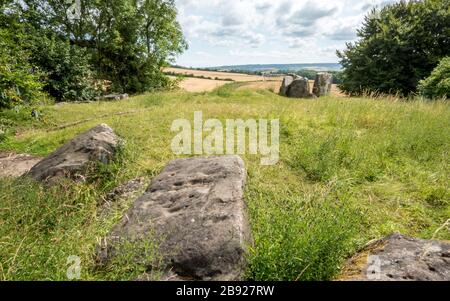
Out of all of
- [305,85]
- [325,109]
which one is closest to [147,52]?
[305,85]

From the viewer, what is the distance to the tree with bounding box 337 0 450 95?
2148 cm

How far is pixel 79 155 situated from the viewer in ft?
17.8

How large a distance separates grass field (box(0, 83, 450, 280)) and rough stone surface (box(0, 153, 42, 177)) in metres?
0.38

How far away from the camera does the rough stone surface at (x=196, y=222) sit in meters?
2.84

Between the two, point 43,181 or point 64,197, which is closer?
point 64,197

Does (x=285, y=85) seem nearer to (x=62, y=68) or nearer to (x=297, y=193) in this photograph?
(x=62, y=68)

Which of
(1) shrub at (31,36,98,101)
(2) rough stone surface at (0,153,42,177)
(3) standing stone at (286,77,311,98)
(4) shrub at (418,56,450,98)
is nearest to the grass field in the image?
(2) rough stone surface at (0,153,42,177)

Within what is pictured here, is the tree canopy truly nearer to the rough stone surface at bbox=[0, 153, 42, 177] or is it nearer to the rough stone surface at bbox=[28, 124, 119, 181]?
the rough stone surface at bbox=[0, 153, 42, 177]

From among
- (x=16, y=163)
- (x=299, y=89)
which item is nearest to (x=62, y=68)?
(x=16, y=163)

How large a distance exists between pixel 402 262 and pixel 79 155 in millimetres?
5143

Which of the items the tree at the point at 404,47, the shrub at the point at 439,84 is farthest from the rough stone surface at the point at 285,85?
the shrub at the point at 439,84
